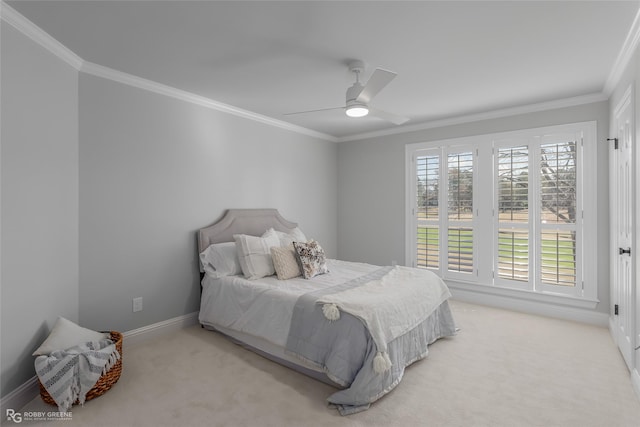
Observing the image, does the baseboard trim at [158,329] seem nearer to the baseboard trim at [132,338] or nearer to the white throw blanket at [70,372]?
the baseboard trim at [132,338]

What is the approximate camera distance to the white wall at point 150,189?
279 cm

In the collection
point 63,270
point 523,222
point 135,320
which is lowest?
point 135,320

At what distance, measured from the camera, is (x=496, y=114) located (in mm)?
4113

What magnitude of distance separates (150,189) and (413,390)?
2.93 metres

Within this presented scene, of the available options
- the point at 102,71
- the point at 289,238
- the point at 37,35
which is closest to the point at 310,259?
the point at 289,238

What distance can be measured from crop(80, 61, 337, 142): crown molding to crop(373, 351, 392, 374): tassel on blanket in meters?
3.13

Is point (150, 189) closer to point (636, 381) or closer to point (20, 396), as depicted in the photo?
point (20, 396)

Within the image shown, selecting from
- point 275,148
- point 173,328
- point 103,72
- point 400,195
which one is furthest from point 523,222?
point 103,72

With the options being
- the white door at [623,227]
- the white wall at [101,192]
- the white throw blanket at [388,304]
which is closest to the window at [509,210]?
the white door at [623,227]

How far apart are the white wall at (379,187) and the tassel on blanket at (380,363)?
2.99m

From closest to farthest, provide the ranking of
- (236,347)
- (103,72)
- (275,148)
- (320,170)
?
(103,72), (236,347), (275,148), (320,170)

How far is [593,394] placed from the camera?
2.21m

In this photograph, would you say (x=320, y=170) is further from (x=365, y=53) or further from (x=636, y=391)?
(x=636, y=391)

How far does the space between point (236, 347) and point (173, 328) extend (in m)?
0.83
